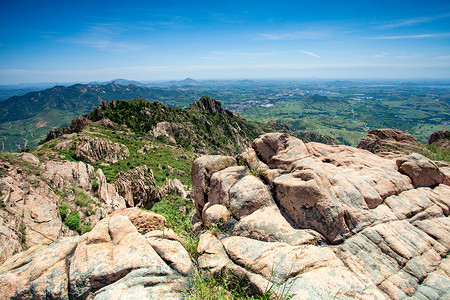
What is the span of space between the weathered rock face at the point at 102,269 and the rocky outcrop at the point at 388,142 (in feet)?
89.5

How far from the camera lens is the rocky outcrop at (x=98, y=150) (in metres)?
40.9

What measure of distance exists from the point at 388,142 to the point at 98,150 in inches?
2274

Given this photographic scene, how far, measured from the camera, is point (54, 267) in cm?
597

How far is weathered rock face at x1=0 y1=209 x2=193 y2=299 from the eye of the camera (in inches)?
211

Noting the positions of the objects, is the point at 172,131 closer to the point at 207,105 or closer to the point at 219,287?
the point at 207,105

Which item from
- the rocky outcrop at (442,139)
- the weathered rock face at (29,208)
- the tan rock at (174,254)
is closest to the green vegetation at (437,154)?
the rocky outcrop at (442,139)

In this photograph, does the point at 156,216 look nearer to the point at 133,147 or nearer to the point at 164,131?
the point at 133,147

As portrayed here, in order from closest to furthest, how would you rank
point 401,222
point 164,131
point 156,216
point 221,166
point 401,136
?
1. point 401,222
2. point 156,216
3. point 221,166
4. point 401,136
5. point 164,131

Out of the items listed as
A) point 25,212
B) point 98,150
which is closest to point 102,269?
point 25,212

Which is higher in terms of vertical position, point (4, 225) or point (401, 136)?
point (401, 136)

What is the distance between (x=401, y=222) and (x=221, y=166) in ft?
31.2

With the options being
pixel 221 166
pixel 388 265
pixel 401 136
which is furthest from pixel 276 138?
pixel 401 136

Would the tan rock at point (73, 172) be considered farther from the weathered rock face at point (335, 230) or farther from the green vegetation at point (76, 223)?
the weathered rock face at point (335, 230)

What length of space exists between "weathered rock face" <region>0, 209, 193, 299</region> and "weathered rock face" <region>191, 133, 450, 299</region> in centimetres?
128
